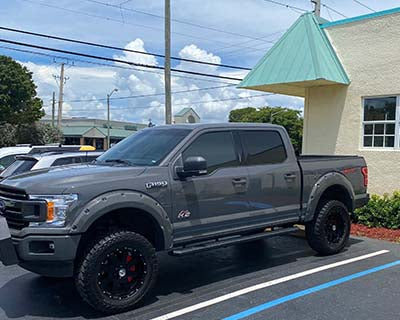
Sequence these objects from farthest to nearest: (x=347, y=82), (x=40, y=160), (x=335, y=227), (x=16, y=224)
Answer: (x=347, y=82) < (x=40, y=160) < (x=335, y=227) < (x=16, y=224)

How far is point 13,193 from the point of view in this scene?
4.74 m

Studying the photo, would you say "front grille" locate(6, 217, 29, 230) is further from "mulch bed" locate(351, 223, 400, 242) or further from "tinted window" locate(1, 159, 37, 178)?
"mulch bed" locate(351, 223, 400, 242)

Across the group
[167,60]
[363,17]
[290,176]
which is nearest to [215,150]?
[290,176]

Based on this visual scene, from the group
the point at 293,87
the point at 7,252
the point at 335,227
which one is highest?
the point at 293,87

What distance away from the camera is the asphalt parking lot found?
15.6 ft

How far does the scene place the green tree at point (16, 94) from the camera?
3694cm

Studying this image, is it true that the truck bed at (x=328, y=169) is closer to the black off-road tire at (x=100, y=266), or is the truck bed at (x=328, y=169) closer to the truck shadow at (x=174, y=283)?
the truck shadow at (x=174, y=283)

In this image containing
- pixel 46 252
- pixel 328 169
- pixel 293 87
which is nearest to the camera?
pixel 46 252

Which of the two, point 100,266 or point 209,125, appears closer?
point 100,266

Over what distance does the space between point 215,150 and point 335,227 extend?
9.19ft

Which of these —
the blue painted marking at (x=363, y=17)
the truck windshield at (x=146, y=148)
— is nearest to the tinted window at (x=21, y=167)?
the truck windshield at (x=146, y=148)

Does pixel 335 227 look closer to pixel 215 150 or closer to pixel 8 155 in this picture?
pixel 215 150

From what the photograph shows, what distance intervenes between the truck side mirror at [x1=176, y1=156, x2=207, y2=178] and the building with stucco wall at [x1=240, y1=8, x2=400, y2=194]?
678 centimetres

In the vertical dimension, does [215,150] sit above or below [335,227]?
above
